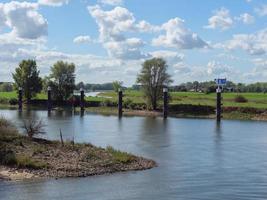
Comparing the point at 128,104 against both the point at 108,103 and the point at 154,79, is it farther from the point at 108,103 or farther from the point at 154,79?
the point at 154,79

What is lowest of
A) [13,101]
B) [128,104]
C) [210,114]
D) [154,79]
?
[210,114]

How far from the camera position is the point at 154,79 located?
411 feet

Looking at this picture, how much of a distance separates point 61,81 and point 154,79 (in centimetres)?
3250

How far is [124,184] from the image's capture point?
1246 inches

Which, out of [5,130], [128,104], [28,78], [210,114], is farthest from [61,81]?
[5,130]

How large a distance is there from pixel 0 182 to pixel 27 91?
120550 millimetres

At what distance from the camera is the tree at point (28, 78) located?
487 feet

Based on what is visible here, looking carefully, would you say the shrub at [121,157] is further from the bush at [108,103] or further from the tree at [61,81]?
the tree at [61,81]

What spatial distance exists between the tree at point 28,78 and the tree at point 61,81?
4.69 metres

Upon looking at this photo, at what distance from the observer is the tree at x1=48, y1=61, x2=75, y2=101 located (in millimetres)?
146750

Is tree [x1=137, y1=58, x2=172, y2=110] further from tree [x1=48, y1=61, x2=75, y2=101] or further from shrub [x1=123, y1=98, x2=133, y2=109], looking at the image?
tree [x1=48, y1=61, x2=75, y2=101]

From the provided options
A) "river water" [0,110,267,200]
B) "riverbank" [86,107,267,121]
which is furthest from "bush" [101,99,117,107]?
"river water" [0,110,267,200]

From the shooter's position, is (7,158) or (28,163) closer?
(28,163)

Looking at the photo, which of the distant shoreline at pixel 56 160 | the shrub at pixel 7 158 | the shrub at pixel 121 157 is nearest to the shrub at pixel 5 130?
the distant shoreline at pixel 56 160
